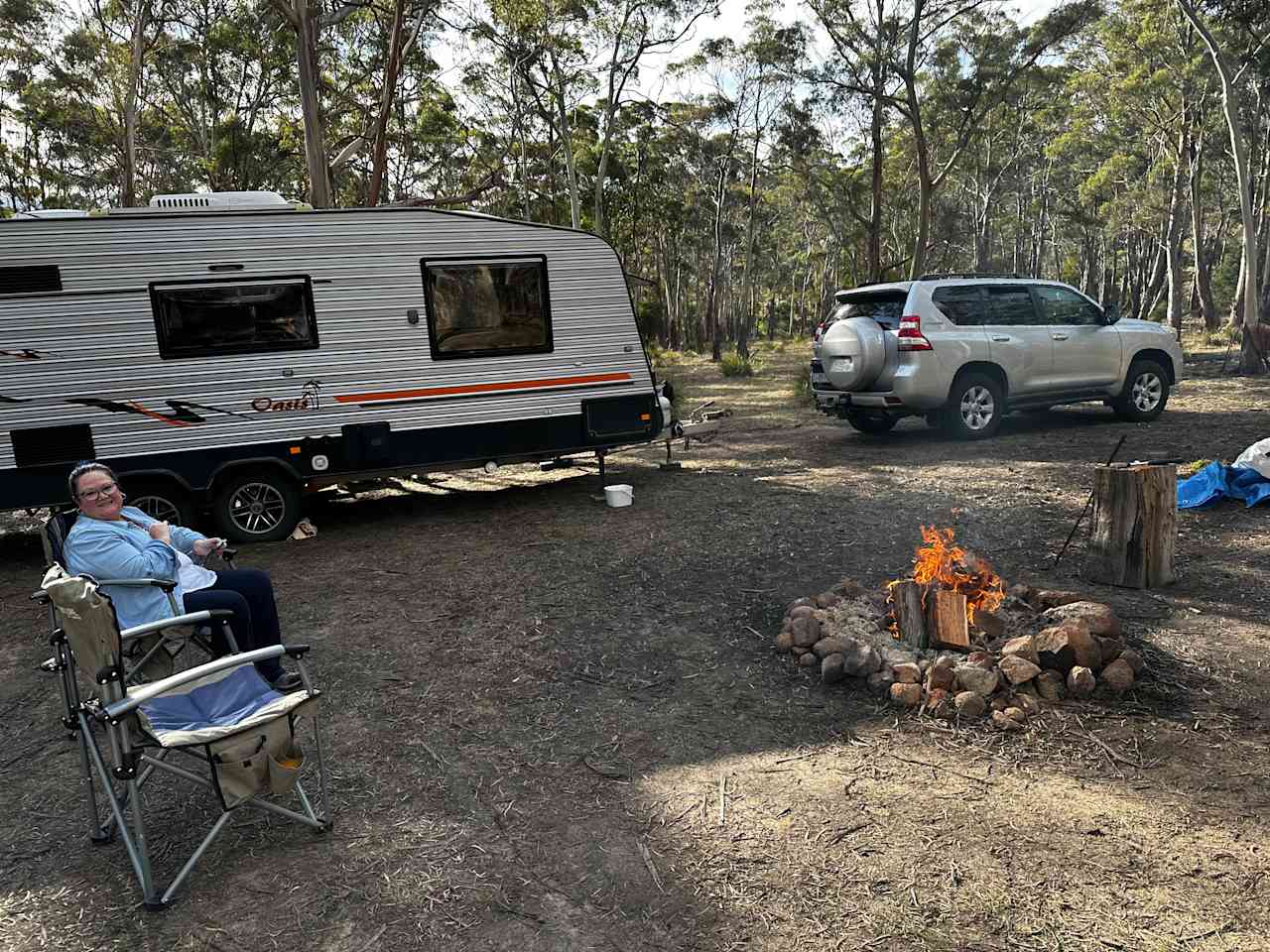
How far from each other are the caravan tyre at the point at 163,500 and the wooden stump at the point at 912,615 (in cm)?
589

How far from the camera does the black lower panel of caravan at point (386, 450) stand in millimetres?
6727

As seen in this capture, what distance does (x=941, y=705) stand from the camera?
375 centimetres

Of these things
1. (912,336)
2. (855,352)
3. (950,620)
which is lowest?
(950,620)

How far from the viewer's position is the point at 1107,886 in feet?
8.50

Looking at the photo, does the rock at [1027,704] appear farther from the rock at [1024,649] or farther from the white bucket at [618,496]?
the white bucket at [618,496]

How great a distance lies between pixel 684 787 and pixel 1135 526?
11.1 ft

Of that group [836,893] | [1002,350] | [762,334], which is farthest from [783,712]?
[762,334]

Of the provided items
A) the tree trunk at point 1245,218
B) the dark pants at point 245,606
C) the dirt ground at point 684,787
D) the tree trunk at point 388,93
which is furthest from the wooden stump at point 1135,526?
the tree trunk at point 1245,218

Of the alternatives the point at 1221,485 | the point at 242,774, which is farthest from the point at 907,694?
the point at 1221,485

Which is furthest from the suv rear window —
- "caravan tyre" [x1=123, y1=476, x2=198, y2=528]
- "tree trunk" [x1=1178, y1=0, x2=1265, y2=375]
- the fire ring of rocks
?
"tree trunk" [x1=1178, y1=0, x2=1265, y2=375]

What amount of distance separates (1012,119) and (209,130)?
98.1ft

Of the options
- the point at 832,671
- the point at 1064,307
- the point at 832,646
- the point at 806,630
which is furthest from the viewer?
the point at 1064,307

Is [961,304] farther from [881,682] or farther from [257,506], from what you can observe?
[257,506]

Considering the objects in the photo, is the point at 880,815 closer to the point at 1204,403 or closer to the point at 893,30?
the point at 1204,403
